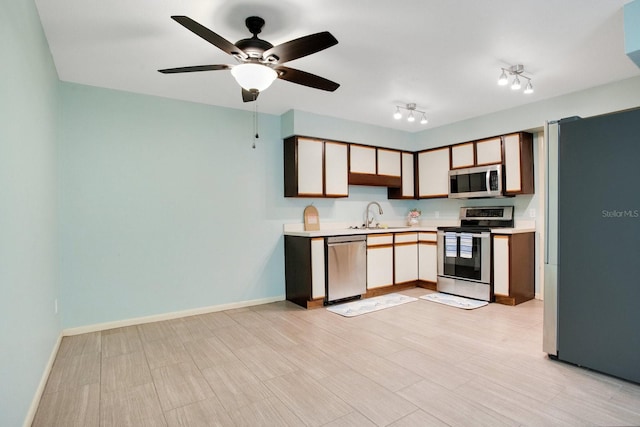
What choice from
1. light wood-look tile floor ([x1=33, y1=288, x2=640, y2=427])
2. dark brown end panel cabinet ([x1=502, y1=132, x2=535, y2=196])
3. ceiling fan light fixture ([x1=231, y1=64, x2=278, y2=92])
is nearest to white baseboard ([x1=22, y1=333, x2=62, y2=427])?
light wood-look tile floor ([x1=33, y1=288, x2=640, y2=427])

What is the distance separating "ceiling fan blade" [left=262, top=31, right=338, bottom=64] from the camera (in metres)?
1.96

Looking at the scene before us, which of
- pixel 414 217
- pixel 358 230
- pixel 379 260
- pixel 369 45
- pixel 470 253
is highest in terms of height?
pixel 369 45

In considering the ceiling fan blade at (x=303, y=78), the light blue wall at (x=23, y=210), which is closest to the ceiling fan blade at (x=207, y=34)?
the ceiling fan blade at (x=303, y=78)

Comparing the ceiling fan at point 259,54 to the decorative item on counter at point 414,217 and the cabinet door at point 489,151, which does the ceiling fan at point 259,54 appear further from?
the decorative item on counter at point 414,217

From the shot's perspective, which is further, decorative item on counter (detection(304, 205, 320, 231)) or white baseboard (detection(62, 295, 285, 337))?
decorative item on counter (detection(304, 205, 320, 231))

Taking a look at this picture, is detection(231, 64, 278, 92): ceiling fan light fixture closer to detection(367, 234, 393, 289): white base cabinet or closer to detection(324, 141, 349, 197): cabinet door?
detection(324, 141, 349, 197): cabinet door

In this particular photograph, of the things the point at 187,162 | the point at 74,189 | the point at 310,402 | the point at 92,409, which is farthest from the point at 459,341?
the point at 74,189

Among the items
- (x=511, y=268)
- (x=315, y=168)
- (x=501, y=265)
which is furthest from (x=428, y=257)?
(x=315, y=168)

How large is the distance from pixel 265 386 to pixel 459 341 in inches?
70.3

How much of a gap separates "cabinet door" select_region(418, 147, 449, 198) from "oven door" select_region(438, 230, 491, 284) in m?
0.83

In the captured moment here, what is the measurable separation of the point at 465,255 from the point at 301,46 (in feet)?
11.9

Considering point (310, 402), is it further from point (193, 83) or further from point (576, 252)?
point (193, 83)

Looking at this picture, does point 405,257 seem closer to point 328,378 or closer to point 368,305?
point 368,305

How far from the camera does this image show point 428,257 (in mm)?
5125
